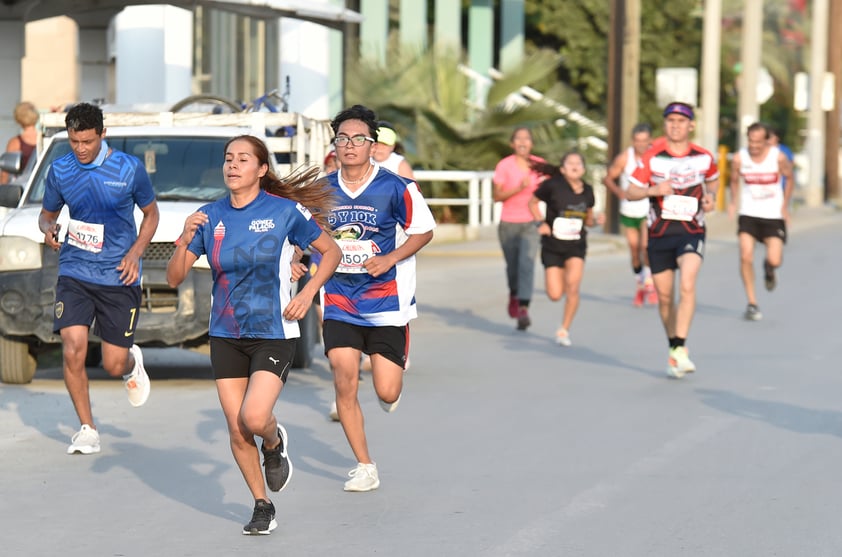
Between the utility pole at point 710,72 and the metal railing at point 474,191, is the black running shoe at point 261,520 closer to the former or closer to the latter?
the metal railing at point 474,191

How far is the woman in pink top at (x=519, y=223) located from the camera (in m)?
16.1

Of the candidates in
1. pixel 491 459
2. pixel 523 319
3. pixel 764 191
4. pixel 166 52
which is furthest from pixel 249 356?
pixel 166 52

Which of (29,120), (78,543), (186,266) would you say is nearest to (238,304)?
(186,266)

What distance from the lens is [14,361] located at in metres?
12.1

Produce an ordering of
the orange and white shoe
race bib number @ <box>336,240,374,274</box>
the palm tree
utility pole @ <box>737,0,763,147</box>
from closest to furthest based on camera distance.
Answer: race bib number @ <box>336,240,374,274</box> < the orange and white shoe < the palm tree < utility pole @ <box>737,0,763,147</box>

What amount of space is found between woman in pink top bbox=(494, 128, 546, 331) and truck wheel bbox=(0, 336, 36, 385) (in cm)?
527

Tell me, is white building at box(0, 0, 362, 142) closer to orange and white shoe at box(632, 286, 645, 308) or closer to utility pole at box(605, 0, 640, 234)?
orange and white shoe at box(632, 286, 645, 308)

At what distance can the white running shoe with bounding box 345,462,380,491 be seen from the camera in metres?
8.42

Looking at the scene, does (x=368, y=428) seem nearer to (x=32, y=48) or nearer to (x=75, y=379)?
(x=75, y=379)

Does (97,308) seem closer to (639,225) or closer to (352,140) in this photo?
(352,140)

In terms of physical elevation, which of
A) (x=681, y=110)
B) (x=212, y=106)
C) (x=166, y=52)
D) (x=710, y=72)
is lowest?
(x=681, y=110)

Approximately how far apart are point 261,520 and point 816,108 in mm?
38988

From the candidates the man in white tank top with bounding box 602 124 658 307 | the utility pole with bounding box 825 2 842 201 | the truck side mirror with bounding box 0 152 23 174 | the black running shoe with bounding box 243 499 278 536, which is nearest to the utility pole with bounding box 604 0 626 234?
the man in white tank top with bounding box 602 124 658 307

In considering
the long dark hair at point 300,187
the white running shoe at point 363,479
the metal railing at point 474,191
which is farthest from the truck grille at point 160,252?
the metal railing at point 474,191
